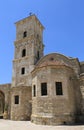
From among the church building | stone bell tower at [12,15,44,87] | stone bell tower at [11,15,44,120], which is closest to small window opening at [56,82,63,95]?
the church building

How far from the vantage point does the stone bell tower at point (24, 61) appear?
60.6 ft

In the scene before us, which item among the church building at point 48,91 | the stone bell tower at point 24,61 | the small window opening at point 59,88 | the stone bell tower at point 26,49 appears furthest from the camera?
the stone bell tower at point 26,49

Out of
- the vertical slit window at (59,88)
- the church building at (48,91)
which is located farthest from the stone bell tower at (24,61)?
the vertical slit window at (59,88)

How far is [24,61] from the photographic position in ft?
76.1

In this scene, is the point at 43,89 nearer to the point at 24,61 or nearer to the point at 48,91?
the point at 48,91

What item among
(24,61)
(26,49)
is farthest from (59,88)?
(26,49)

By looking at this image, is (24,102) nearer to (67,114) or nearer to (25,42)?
(67,114)

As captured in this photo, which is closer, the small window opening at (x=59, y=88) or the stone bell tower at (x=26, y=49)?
the small window opening at (x=59, y=88)

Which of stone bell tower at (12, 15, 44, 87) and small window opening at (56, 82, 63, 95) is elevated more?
stone bell tower at (12, 15, 44, 87)

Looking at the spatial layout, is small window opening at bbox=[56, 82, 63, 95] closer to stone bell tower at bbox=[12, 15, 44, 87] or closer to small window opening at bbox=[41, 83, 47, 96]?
small window opening at bbox=[41, 83, 47, 96]

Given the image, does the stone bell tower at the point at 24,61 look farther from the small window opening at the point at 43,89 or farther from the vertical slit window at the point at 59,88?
the vertical slit window at the point at 59,88

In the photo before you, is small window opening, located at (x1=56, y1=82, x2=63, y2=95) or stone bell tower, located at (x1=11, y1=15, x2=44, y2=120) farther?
stone bell tower, located at (x1=11, y1=15, x2=44, y2=120)

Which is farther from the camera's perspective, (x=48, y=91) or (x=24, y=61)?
(x=24, y=61)

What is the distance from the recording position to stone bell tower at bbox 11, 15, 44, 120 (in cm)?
1848
